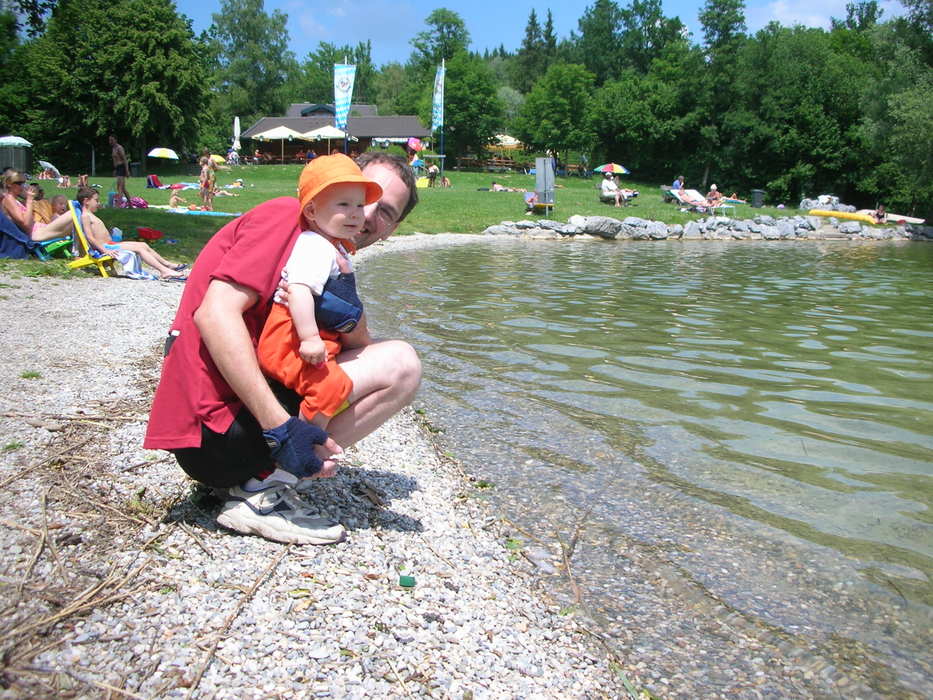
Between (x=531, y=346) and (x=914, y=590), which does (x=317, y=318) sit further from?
(x=531, y=346)

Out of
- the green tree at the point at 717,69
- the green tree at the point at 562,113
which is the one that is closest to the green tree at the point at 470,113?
the green tree at the point at 562,113

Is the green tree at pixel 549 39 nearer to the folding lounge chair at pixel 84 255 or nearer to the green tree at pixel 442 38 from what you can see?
the green tree at pixel 442 38

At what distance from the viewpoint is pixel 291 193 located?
27141 mm

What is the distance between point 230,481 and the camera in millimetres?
2838

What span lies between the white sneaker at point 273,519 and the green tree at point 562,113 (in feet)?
180

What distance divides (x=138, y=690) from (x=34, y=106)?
49.1 metres

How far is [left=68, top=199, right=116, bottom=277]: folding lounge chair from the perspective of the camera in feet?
32.2

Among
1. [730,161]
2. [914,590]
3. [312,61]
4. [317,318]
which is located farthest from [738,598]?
[312,61]

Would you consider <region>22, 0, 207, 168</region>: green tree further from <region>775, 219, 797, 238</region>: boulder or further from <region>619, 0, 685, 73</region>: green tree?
<region>619, 0, 685, 73</region>: green tree

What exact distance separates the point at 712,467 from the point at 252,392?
3034 mm

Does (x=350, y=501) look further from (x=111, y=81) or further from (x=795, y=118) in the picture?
(x=795, y=118)

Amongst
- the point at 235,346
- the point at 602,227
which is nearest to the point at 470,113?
the point at 602,227

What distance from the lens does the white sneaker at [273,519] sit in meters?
2.88

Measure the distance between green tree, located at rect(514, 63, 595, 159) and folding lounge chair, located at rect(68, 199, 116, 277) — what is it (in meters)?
48.6
